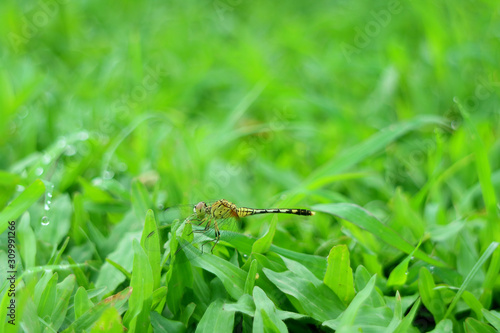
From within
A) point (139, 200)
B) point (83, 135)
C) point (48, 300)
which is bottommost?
point (48, 300)

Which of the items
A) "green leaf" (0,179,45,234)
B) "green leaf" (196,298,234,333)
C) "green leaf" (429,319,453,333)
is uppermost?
"green leaf" (0,179,45,234)

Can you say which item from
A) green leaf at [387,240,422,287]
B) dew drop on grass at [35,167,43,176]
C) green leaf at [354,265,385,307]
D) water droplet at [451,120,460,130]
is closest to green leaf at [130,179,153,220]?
dew drop on grass at [35,167,43,176]

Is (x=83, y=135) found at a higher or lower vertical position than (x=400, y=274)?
higher

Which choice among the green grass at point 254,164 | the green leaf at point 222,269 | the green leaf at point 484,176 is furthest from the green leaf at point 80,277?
the green leaf at point 484,176

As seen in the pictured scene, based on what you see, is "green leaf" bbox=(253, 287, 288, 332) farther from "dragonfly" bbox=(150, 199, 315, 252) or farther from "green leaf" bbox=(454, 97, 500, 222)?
"green leaf" bbox=(454, 97, 500, 222)

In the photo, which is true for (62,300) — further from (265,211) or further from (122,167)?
(122,167)

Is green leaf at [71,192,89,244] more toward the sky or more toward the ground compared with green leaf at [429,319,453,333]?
more toward the sky

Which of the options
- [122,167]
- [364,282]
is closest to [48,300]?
[364,282]
